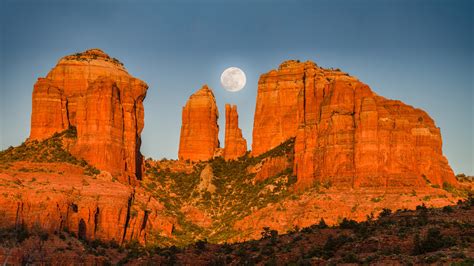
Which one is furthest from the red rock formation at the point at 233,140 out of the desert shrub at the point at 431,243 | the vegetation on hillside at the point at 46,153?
the desert shrub at the point at 431,243

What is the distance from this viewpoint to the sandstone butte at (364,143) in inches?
4705

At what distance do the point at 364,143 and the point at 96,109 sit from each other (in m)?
38.9

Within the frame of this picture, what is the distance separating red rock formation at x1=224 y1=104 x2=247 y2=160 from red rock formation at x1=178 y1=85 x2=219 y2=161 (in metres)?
6.62

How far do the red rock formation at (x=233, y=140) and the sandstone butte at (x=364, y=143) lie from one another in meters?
25.3

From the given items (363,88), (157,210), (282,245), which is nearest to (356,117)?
(363,88)

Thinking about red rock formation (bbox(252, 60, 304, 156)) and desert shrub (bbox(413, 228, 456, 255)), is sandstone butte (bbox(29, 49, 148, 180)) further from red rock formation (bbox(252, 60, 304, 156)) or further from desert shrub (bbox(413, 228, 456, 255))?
desert shrub (bbox(413, 228, 456, 255))

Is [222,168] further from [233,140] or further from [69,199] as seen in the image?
[69,199]

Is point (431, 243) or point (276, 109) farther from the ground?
point (276, 109)

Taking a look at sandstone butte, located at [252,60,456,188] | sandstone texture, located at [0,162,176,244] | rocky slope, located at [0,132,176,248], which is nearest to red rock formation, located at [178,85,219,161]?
rocky slope, located at [0,132,176,248]

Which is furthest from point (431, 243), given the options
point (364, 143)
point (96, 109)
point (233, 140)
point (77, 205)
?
point (233, 140)

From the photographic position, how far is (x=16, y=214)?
10425 centimetres

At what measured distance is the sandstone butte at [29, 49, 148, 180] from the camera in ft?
434

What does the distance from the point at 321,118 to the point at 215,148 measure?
4346cm

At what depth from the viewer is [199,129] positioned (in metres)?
167
